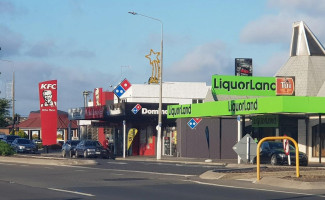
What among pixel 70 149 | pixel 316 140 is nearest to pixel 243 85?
pixel 316 140

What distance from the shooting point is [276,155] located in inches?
1539

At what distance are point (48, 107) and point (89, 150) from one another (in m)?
6.18

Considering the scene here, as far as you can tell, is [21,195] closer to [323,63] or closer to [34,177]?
[34,177]

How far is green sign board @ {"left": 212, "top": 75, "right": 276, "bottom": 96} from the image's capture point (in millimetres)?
46719

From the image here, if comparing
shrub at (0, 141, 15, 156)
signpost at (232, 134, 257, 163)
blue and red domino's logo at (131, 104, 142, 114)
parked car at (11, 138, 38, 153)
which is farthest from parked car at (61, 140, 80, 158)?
signpost at (232, 134, 257, 163)

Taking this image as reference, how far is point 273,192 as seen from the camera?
18.9m

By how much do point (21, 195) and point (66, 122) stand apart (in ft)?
237

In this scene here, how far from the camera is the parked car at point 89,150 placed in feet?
167

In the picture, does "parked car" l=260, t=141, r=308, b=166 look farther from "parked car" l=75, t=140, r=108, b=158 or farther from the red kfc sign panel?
the red kfc sign panel

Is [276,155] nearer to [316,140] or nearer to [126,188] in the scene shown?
[316,140]

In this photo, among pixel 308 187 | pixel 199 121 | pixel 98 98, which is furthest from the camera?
pixel 98 98

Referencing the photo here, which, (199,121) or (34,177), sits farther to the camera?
(199,121)

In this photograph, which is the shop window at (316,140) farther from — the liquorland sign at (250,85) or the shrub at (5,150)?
the shrub at (5,150)

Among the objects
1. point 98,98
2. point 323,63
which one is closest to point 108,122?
point 98,98
